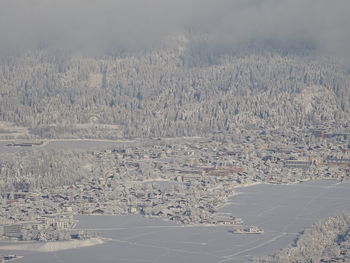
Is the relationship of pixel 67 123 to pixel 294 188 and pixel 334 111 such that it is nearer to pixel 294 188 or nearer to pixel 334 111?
pixel 334 111

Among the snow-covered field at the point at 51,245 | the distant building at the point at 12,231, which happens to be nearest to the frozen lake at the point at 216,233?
the snow-covered field at the point at 51,245

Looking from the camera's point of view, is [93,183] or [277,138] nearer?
[93,183]

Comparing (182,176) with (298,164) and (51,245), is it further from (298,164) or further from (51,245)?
(51,245)

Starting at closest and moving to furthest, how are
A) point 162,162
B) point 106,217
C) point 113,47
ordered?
point 106,217 < point 162,162 < point 113,47

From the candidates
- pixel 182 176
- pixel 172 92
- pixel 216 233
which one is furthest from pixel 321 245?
pixel 172 92

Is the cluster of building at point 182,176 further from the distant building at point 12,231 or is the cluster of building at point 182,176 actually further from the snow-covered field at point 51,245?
the snow-covered field at point 51,245

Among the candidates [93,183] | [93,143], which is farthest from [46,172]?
[93,143]

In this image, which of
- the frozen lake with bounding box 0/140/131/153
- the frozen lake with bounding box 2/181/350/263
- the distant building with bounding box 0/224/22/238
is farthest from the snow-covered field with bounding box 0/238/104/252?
the frozen lake with bounding box 0/140/131/153
